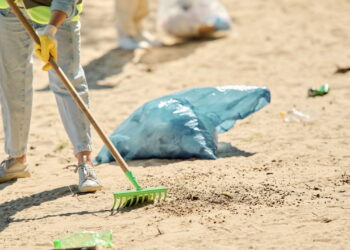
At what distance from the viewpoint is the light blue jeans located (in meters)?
3.91

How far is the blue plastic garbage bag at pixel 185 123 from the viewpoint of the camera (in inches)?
179

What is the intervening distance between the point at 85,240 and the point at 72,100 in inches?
37.9

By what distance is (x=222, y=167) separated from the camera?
4293mm

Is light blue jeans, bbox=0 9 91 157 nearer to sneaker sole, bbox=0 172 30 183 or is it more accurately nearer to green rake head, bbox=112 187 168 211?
sneaker sole, bbox=0 172 30 183

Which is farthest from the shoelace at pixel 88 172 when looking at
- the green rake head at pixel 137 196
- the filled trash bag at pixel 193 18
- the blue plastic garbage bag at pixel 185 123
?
the filled trash bag at pixel 193 18

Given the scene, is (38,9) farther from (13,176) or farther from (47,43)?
(13,176)

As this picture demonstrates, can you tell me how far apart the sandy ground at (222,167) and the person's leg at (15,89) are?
0.12 meters

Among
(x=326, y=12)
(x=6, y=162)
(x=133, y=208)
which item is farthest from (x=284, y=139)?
(x=326, y=12)

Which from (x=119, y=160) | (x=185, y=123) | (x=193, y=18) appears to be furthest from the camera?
(x=193, y=18)

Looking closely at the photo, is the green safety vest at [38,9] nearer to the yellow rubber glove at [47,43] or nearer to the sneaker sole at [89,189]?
the yellow rubber glove at [47,43]

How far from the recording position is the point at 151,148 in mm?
4598

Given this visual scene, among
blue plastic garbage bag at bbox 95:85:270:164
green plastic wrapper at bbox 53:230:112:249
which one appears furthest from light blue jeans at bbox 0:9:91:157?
green plastic wrapper at bbox 53:230:112:249

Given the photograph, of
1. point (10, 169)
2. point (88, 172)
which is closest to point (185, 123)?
point (88, 172)

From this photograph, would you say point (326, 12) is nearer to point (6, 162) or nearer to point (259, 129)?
A: point (259, 129)
